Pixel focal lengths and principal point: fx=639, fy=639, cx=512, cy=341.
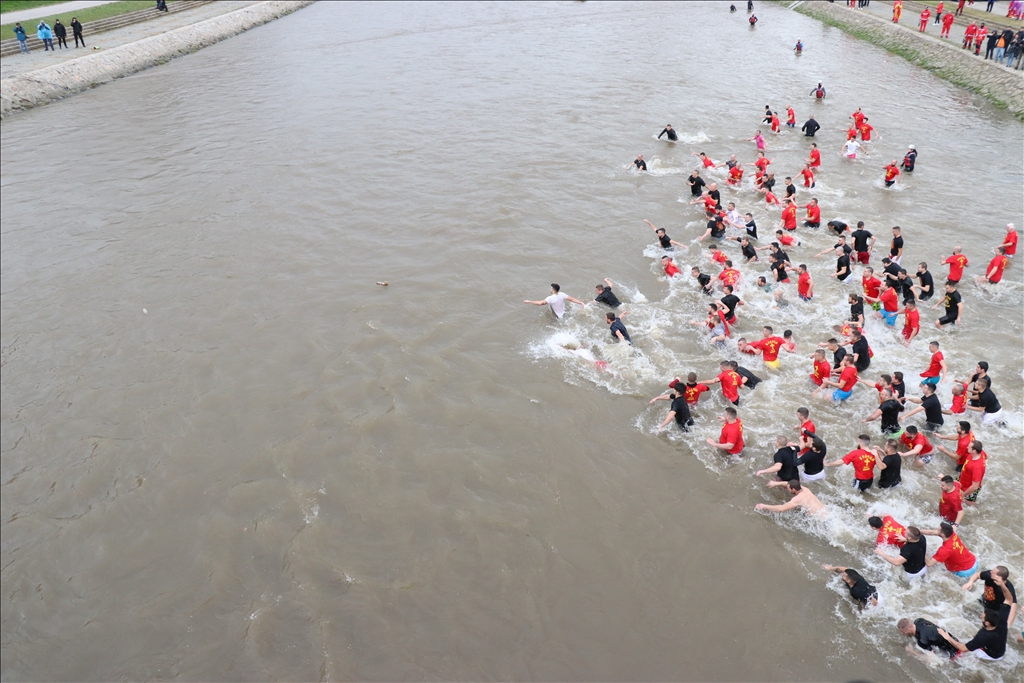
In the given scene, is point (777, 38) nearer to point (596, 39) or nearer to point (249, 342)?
point (596, 39)

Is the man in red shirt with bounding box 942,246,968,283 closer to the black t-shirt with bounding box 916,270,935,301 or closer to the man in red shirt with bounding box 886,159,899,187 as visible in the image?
the black t-shirt with bounding box 916,270,935,301

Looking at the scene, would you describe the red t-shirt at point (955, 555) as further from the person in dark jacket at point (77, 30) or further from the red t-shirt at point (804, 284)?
the person in dark jacket at point (77, 30)

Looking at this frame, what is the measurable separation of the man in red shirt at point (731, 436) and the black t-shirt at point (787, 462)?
744mm

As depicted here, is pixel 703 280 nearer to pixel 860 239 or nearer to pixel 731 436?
pixel 860 239

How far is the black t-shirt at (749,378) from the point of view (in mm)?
12542

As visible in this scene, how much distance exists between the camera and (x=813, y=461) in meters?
10.4

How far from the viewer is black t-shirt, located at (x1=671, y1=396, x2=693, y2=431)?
455 inches

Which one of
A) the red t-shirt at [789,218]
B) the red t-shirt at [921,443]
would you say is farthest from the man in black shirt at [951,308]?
the red t-shirt at [789,218]

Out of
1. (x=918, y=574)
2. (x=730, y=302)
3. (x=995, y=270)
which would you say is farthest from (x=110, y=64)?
(x=918, y=574)

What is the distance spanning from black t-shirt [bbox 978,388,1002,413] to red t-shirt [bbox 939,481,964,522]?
2.60 meters

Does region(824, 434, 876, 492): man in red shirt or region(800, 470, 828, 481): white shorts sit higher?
region(824, 434, 876, 492): man in red shirt

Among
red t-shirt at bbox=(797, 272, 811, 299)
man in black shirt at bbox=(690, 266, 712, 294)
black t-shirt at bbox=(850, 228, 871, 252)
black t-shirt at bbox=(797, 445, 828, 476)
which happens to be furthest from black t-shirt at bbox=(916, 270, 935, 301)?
black t-shirt at bbox=(797, 445, 828, 476)

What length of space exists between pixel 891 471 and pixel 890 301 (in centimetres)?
540

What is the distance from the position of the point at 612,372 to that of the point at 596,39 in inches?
1465
